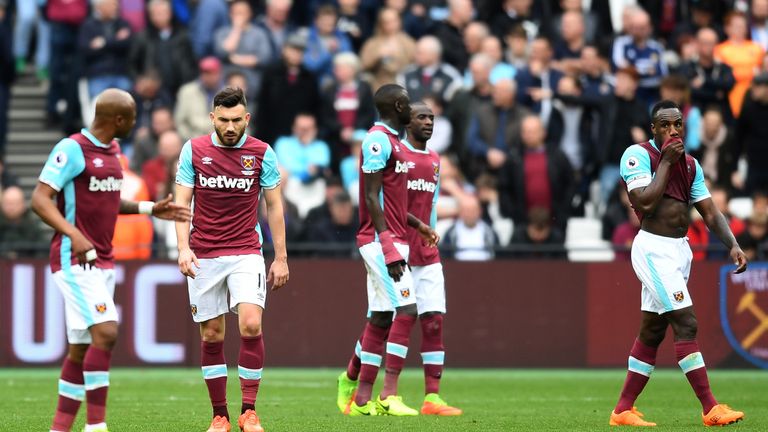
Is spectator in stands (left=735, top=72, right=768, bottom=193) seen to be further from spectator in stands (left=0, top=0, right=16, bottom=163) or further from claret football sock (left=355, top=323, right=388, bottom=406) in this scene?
spectator in stands (left=0, top=0, right=16, bottom=163)

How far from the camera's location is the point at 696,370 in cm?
1142

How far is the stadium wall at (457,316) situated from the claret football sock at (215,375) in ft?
24.5

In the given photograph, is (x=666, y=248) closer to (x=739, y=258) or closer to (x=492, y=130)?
(x=739, y=258)

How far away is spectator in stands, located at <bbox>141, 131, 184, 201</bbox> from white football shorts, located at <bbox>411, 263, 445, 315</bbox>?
668cm

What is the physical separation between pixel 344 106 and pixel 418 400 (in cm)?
717

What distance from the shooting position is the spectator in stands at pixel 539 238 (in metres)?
18.6

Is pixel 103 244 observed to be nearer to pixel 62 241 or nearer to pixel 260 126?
pixel 62 241

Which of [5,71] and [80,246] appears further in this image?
[5,71]

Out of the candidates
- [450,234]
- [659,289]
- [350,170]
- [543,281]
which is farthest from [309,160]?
[659,289]

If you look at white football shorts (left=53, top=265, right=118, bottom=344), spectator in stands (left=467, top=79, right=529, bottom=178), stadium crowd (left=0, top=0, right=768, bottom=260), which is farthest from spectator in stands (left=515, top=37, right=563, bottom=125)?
white football shorts (left=53, top=265, right=118, bottom=344)

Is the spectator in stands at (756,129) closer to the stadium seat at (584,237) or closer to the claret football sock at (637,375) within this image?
the stadium seat at (584,237)

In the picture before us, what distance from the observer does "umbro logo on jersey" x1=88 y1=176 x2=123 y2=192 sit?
10000 mm

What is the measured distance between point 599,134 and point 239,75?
497 cm

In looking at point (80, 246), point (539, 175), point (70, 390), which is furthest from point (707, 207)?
point (539, 175)
